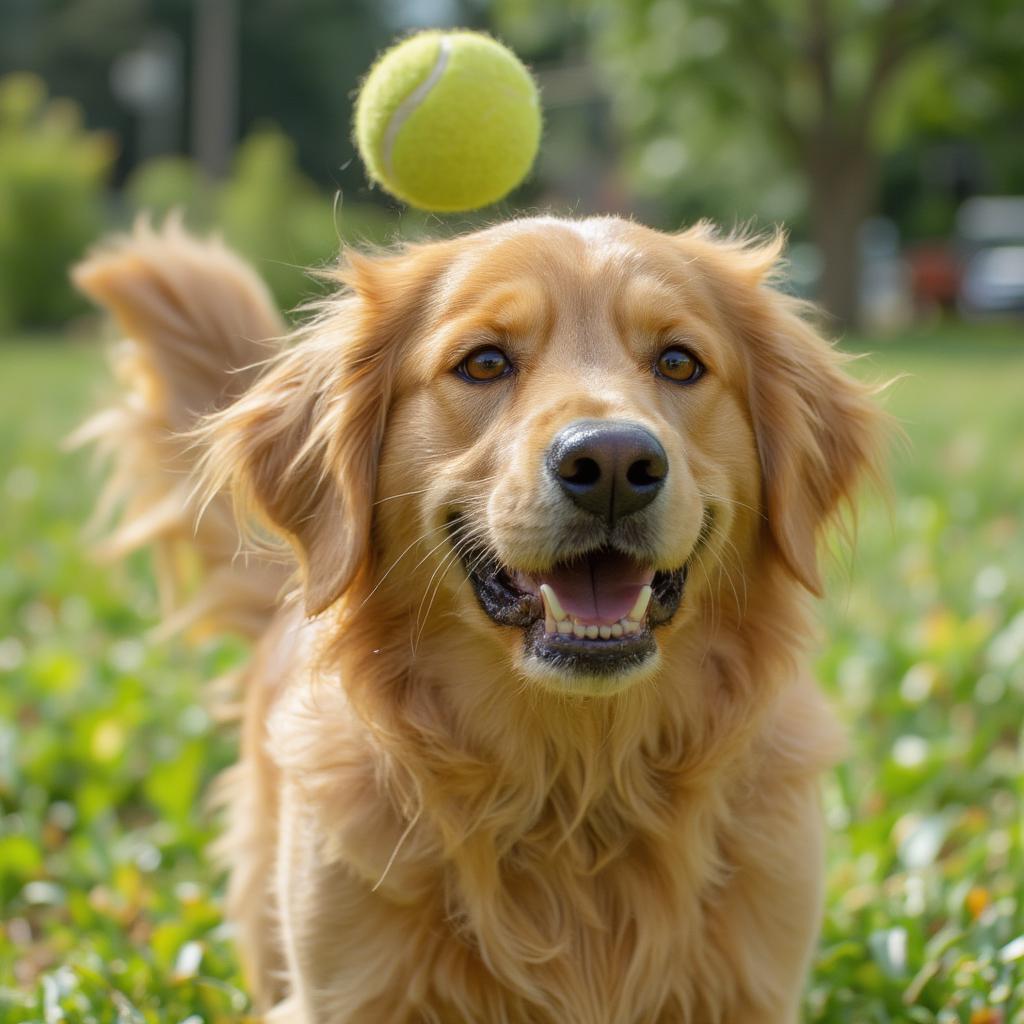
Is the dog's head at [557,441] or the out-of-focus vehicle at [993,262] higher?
the dog's head at [557,441]

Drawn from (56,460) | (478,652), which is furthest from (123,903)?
(56,460)

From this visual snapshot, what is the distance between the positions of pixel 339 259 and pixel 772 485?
3.97 feet

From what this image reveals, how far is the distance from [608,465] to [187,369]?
Answer: 6.56ft

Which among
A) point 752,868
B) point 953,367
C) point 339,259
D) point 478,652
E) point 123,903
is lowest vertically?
point 953,367

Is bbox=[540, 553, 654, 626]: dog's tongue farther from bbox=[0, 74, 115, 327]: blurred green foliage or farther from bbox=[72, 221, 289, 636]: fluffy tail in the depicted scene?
bbox=[0, 74, 115, 327]: blurred green foliage

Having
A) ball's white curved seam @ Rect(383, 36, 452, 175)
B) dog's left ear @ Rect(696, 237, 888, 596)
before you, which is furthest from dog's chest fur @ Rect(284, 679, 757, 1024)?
ball's white curved seam @ Rect(383, 36, 452, 175)

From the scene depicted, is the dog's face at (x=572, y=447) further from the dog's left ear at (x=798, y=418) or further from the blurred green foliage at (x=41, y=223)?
the blurred green foliage at (x=41, y=223)

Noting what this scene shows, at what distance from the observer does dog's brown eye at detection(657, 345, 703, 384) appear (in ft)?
9.67

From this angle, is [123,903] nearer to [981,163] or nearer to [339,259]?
[339,259]

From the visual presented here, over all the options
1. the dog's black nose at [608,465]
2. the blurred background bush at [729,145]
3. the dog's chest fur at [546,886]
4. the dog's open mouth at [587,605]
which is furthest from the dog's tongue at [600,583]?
the blurred background bush at [729,145]

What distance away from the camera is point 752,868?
2889 mm

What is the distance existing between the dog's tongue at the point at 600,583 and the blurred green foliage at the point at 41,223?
72.6 feet

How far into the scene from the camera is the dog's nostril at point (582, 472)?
2504mm

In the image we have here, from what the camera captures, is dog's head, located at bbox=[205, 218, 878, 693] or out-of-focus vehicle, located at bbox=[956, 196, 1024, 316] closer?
dog's head, located at bbox=[205, 218, 878, 693]
